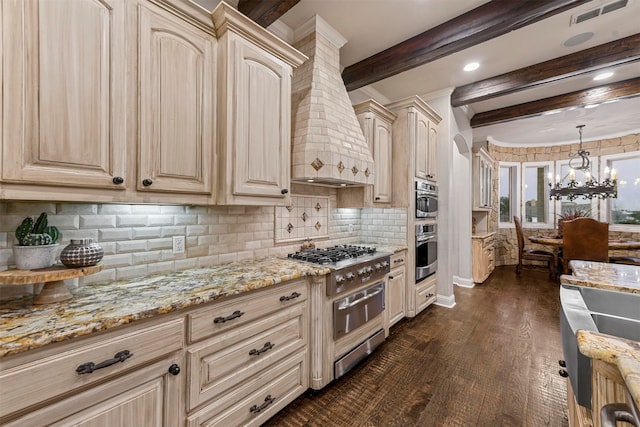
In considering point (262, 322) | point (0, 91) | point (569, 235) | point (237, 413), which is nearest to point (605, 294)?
point (262, 322)

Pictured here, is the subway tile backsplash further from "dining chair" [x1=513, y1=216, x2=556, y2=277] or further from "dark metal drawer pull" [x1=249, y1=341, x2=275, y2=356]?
"dining chair" [x1=513, y1=216, x2=556, y2=277]

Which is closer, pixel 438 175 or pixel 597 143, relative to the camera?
pixel 438 175

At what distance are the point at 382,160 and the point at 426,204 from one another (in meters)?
0.85

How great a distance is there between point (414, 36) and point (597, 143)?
6155 mm

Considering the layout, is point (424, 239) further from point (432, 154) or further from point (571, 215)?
point (571, 215)

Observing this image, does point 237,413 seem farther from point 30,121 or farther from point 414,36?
point 414,36

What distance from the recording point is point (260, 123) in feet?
6.11

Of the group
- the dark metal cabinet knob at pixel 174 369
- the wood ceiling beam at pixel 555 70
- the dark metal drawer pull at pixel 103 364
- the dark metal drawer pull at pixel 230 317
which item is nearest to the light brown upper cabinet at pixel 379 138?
the wood ceiling beam at pixel 555 70

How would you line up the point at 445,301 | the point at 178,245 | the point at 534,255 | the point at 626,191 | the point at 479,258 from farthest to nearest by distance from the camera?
the point at 626,191 → the point at 534,255 → the point at 479,258 → the point at 445,301 → the point at 178,245

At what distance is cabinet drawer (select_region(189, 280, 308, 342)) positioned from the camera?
1.31 m

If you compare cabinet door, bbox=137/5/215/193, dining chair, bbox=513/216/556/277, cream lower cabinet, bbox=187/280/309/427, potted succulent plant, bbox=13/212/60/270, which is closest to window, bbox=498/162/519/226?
dining chair, bbox=513/216/556/277

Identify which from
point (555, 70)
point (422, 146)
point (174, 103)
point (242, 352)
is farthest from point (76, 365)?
point (555, 70)

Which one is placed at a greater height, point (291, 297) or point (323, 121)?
point (323, 121)

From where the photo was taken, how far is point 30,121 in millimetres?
1063
